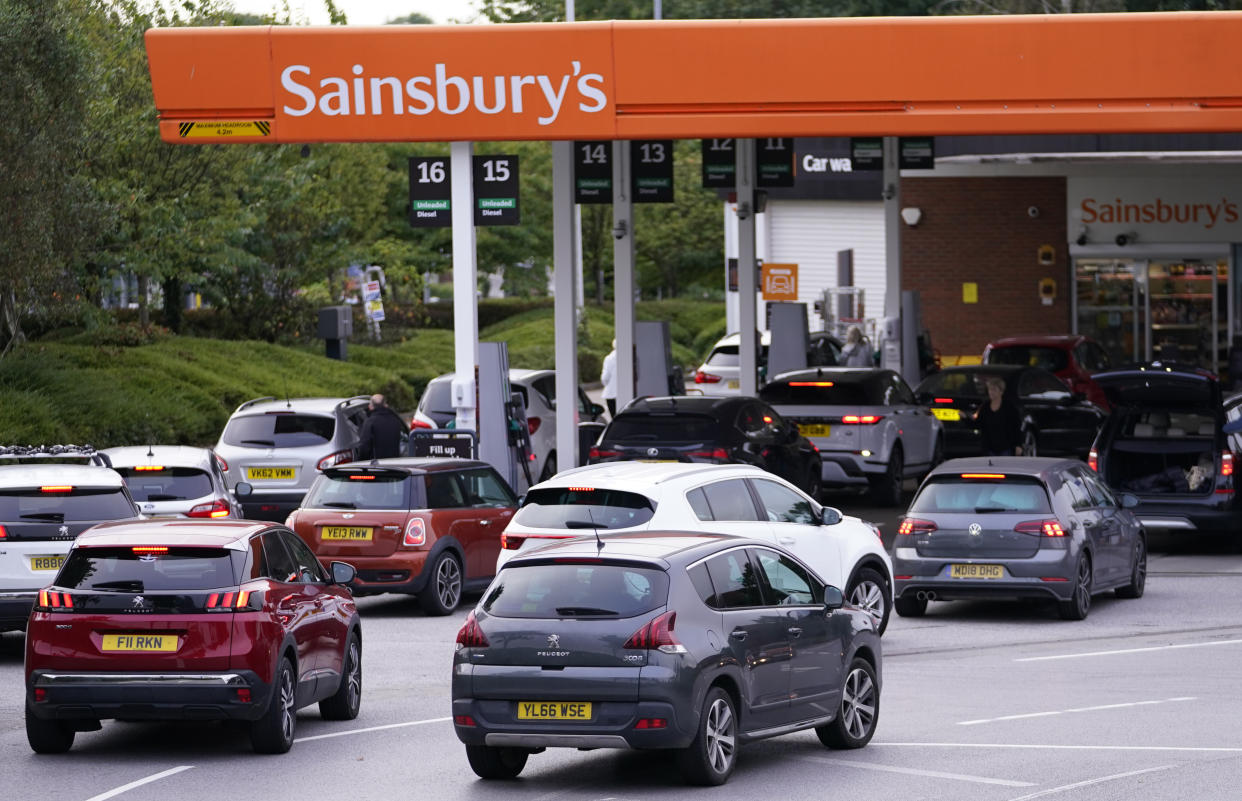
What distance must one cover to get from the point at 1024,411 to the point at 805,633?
17.4 meters

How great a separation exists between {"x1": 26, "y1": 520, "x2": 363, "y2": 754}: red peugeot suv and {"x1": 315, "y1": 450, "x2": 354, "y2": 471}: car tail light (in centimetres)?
1170

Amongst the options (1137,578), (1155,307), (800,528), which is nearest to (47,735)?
(800,528)

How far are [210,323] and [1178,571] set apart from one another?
28.2 meters

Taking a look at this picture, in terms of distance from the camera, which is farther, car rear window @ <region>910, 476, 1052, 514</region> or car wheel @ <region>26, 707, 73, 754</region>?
car rear window @ <region>910, 476, 1052, 514</region>

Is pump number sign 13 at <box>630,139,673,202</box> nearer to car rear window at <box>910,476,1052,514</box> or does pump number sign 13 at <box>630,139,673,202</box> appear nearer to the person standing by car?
the person standing by car

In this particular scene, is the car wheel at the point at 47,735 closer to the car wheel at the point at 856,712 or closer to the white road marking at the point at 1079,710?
the car wheel at the point at 856,712

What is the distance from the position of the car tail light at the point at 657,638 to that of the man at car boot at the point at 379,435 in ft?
46.8

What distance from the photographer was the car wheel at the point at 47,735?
451 inches

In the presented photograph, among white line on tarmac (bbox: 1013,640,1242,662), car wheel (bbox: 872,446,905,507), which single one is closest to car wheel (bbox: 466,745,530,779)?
white line on tarmac (bbox: 1013,640,1242,662)

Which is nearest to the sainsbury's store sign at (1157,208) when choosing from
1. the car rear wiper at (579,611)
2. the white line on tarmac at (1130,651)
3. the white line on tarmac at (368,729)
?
the white line on tarmac at (1130,651)

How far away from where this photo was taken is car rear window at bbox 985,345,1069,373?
31.3 metres

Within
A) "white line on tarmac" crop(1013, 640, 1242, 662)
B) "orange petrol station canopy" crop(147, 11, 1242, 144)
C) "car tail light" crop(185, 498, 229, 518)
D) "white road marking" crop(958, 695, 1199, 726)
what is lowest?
"white line on tarmac" crop(1013, 640, 1242, 662)

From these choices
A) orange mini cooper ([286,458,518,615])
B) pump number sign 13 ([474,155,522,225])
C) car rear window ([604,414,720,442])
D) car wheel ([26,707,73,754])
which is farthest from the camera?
pump number sign 13 ([474,155,522,225])

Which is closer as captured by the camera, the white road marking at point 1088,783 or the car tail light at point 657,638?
the car tail light at point 657,638
